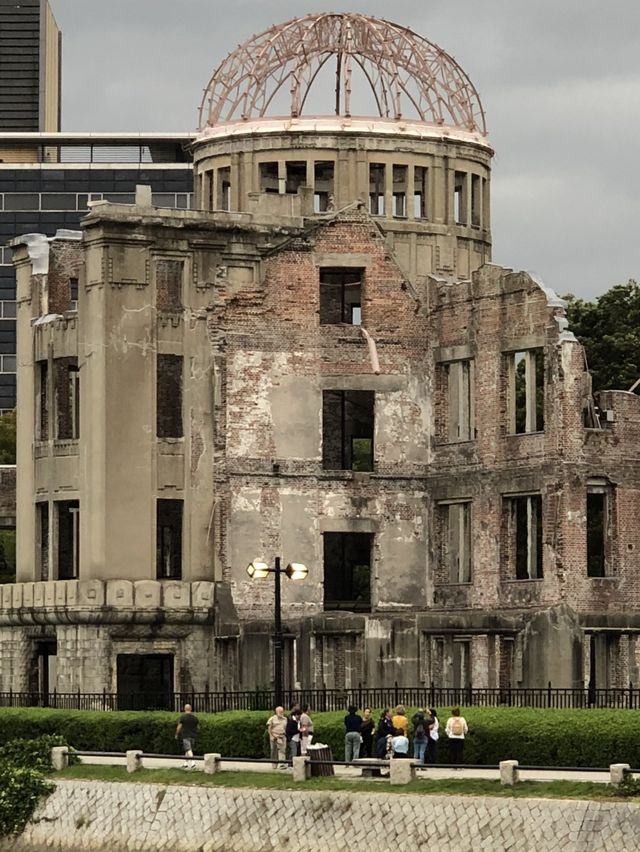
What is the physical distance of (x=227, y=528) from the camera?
6919cm

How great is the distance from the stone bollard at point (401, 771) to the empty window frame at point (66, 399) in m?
26.0

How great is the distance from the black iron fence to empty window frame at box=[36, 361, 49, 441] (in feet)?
23.4

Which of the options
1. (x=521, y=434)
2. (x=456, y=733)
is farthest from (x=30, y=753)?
(x=521, y=434)

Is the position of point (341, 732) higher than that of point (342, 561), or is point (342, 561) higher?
point (342, 561)

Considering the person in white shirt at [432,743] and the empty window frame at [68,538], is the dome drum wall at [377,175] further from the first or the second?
the person in white shirt at [432,743]

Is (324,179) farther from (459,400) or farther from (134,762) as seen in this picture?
(134,762)

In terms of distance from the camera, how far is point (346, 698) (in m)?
63.8

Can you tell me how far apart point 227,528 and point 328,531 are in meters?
2.80

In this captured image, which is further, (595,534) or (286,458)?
(595,534)

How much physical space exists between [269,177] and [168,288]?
34.2ft

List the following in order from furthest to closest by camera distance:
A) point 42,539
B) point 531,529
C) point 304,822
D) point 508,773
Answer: point 42,539, point 531,529, point 304,822, point 508,773

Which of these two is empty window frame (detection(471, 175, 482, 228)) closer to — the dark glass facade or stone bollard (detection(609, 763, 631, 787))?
stone bollard (detection(609, 763, 631, 787))

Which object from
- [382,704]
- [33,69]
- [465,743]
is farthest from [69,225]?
[465,743]

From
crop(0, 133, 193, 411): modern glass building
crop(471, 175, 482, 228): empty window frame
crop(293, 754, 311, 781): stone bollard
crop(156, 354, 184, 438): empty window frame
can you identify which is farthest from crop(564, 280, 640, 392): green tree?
crop(0, 133, 193, 411): modern glass building
